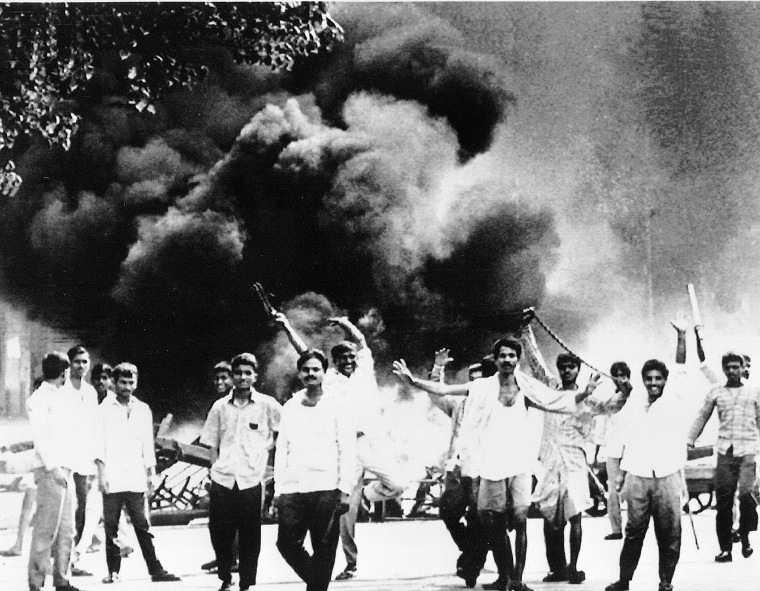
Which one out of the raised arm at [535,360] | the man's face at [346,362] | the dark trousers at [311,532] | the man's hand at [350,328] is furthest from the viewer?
the raised arm at [535,360]

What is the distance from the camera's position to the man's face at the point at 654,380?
673 cm

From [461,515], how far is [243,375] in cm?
164

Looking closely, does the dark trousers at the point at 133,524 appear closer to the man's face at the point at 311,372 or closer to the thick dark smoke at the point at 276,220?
the man's face at the point at 311,372

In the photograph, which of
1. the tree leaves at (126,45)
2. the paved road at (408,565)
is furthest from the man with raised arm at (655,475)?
the tree leaves at (126,45)

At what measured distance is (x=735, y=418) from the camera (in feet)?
26.8

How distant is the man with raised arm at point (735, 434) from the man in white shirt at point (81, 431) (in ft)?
12.9

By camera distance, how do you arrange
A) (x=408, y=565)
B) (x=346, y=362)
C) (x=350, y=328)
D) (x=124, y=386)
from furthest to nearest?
(x=350, y=328) < (x=408, y=565) < (x=346, y=362) < (x=124, y=386)

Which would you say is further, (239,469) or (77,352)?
(77,352)

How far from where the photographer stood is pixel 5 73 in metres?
8.36

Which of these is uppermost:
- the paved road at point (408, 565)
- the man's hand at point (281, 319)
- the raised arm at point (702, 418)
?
the man's hand at point (281, 319)

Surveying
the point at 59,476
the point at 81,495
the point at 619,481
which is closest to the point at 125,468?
the point at 81,495

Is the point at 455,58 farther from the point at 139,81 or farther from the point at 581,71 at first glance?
the point at 139,81

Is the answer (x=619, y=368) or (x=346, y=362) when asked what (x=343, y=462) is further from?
(x=619, y=368)

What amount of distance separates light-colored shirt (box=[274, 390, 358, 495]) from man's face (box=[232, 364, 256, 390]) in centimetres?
40
